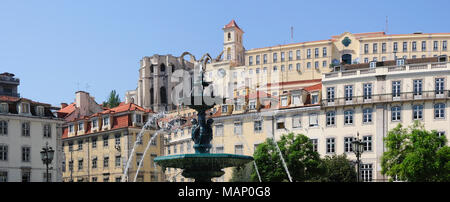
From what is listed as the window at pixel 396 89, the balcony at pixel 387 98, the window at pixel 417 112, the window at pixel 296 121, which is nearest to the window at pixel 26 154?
the window at pixel 296 121

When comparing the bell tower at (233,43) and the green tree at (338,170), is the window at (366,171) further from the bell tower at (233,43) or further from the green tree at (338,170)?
the bell tower at (233,43)

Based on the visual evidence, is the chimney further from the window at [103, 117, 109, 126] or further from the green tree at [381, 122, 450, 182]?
the green tree at [381, 122, 450, 182]

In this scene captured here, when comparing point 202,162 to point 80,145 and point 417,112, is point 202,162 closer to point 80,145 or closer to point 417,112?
point 417,112

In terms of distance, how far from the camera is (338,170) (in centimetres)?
6488

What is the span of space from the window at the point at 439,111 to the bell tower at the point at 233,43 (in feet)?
285

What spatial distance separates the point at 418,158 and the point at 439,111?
12.9 m

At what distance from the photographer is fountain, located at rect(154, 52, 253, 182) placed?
2752 centimetres

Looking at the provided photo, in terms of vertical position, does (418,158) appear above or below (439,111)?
below

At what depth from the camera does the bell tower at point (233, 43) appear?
15425 cm

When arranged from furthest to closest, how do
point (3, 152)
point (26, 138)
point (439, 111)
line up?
point (26, 138)
point (439, 111)
point (3, 152)

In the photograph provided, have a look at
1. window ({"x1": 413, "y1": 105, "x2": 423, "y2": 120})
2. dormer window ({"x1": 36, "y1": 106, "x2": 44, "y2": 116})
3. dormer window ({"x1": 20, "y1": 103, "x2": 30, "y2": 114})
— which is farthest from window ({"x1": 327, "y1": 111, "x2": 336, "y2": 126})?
dormer window ({"x1": 20, "y1": 103, "x2": 30, "y2": 114})

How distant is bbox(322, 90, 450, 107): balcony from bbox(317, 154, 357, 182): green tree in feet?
24.5

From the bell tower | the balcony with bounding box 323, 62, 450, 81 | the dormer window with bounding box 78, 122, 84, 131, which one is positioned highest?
the bell tower

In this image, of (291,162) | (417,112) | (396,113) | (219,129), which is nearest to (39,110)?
(219,129)
